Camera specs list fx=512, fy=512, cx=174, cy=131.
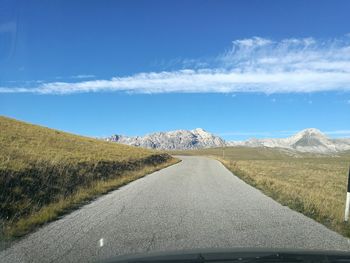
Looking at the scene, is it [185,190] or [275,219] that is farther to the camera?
[185,190]

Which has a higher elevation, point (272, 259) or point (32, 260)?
point (272, 259)

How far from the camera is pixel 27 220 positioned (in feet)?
34.9

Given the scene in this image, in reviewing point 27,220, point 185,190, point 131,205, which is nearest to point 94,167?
point 185,190

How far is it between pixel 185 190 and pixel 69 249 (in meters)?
11.6

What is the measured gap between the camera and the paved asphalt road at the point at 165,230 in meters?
7.99

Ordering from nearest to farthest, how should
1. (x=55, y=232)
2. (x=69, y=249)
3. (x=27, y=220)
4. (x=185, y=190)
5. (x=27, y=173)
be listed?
1. (x=69, y=249)
2. (x=55, y=232)
3. (x=27, y=220)
4. (x=27, y=173)
5. (x=185, y=190)

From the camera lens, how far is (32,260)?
7258 mm

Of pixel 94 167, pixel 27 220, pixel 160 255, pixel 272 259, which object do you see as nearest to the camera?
pixel 272 259

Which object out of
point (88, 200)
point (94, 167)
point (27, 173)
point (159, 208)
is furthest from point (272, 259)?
point (94, 167)

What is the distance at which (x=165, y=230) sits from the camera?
9844mm

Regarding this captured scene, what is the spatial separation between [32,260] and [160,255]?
267 centimetres

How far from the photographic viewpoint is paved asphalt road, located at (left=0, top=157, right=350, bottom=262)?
26.2ft

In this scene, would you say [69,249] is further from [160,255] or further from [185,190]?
[185,190]

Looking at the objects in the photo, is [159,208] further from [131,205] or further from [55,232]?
[55,232]
